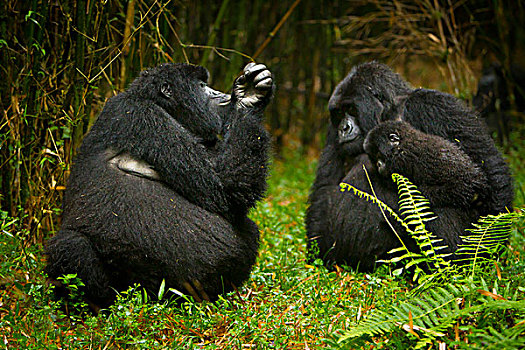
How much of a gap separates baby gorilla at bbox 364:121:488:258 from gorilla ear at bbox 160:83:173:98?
1.49 m

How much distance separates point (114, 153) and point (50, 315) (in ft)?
3.28

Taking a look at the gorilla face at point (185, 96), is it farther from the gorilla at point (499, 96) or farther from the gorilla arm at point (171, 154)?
the gorilla at point (499, 96)

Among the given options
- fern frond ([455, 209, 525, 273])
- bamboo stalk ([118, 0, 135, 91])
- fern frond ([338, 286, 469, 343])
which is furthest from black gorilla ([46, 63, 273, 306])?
fern frond ([455, 209, 525, 273])

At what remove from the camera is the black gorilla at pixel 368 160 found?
3.89m

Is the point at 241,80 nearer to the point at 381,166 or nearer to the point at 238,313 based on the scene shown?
the point at 381,166

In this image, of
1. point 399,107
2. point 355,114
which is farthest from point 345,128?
point 399,107

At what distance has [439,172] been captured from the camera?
145 inches

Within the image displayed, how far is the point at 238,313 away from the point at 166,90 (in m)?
1.44

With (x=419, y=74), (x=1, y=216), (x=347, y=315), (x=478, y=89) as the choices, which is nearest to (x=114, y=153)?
(x=1, y=216)

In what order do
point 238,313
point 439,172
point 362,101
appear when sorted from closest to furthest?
point 238,313 → point 439,172 → point 362,101

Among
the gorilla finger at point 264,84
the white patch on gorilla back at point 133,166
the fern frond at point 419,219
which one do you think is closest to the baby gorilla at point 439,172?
the fern frond at point 419,219

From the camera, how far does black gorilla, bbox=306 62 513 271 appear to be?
12.8 feet

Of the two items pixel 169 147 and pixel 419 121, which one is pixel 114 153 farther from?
pixel 419 121

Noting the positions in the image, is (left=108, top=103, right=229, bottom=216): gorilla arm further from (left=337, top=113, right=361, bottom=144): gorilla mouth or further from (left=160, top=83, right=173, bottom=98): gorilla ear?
(left=337, top=113, right=361, bottom=144): gorilla mouth
